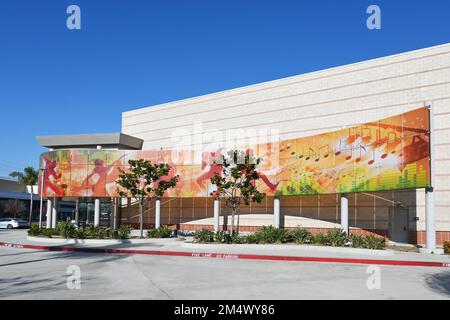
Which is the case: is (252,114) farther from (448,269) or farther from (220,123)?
(448,269)

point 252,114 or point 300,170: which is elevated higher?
point 252,114

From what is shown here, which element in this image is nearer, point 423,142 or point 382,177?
point 423,142

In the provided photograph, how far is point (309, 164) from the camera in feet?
113

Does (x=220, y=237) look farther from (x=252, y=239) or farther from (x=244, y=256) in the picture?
(x=244, y=256)

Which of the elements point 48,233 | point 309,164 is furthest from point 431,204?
point 48,233

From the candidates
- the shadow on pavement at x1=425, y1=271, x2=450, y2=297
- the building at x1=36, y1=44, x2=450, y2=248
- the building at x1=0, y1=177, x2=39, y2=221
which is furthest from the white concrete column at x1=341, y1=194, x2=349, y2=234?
the building at x1=0, y1=177, x2=39, y2=221

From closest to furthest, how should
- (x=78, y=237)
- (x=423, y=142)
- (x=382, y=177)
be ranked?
1. (x=423, y=142)
2. (x=382, y=177)
3. (x=78, y=237)

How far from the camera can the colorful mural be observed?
26.5 meters

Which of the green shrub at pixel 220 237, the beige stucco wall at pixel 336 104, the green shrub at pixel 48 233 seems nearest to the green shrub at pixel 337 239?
the green shrub at pixel 220 237

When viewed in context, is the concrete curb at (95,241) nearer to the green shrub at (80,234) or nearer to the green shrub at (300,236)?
the green shrub at (80,234)

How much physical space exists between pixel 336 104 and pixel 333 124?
1.72 metres
